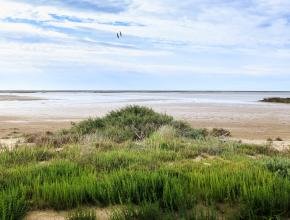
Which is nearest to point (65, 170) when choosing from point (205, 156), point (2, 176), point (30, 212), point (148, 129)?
point (2, 176)

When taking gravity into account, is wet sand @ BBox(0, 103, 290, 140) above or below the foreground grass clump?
below

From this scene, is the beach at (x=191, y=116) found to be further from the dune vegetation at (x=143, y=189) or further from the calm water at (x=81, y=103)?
the dune vegetation at (x=143, y=189)

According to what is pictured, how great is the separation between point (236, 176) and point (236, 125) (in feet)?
60.5

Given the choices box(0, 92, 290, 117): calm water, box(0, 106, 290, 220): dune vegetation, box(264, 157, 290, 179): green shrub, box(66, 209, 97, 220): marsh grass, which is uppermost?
box(264, 157, 290, 179): green shrub

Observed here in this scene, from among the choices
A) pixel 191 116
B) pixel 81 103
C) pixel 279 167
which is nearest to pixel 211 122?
pixel 191 116

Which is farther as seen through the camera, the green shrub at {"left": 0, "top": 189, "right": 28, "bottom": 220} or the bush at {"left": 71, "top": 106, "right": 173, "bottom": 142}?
the bush at {"left": 71, "top": 106, "right": 173, "bottom": 142}

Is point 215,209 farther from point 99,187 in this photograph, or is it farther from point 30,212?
point 30,212

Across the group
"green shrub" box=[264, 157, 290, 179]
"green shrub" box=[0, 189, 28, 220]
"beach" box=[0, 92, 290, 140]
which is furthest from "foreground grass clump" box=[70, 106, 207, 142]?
"green shrub" box=[0, 189, 28, 220]

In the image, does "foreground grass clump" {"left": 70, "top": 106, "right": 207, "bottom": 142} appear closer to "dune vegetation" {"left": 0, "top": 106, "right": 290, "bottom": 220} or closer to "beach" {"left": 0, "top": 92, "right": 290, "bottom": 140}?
"beach" {"left": 0, "top": 92, "right": 290, "bottom": 140}

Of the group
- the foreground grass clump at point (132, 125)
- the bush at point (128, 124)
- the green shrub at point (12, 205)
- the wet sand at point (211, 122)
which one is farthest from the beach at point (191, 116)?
the green shrub at point (12, 205)

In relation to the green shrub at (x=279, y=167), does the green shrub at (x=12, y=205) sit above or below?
below

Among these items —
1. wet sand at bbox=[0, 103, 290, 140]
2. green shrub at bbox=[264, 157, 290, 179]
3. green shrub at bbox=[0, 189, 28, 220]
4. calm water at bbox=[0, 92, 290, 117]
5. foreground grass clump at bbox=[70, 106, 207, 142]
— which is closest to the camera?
green shrub at bbox=[0, 189, 28, 220]

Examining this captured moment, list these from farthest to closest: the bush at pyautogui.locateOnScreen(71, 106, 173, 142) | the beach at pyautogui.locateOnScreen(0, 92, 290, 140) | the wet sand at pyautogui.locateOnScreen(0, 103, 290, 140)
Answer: the beach at pyautogui.locateOnScreen(0, 92, 290, 140), the wet sand at pyautogui.locateOnScreen(0, 103, 290, 140), the bush at pyautogui.locateOnScreen(71, 106, 173, 142)

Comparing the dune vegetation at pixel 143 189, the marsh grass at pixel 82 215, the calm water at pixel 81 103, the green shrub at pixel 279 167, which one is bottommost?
the calm water at pixel 81 103
